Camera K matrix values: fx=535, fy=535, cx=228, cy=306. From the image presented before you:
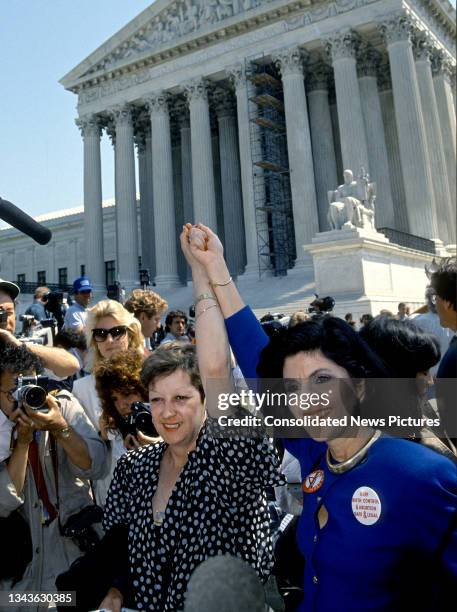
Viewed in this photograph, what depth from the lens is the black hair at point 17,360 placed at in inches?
121

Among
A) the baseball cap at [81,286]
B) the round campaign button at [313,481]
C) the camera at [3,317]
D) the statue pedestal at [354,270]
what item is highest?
the statue pedestal at [354,270]

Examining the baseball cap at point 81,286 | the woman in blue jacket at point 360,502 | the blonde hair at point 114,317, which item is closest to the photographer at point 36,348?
the blonde hair at point 114,317

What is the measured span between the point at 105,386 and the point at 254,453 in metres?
1.63

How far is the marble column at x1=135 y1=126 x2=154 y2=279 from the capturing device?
34094 millimetres

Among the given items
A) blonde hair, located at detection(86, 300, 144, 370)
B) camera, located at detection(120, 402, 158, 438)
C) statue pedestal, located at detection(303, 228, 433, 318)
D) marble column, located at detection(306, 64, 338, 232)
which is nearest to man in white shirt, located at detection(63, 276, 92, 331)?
blonde hair, located at detection(86, 300, 144, 370)

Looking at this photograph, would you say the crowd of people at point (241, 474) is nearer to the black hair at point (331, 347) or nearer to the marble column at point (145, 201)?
the black hair at point (331, 347)

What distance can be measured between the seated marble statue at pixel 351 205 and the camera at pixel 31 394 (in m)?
16.6

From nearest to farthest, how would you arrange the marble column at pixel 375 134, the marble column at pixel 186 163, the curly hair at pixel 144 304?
the curly hair at pixel 144 304
the marble column at pixel 375 134
the marble column at pixel 186 163

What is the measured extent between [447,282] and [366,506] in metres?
1.28

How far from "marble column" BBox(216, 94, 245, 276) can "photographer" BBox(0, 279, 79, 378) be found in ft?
87.1

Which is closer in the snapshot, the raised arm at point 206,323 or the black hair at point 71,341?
the raised arm at point 206,323

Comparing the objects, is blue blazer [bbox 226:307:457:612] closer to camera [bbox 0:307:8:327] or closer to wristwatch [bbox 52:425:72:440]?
wristwatch [bbox 52:425:72:440]

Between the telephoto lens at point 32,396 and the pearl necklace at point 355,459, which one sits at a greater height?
the telephoto lens at point 32,396

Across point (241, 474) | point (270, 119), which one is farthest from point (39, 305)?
point (270, 119)
